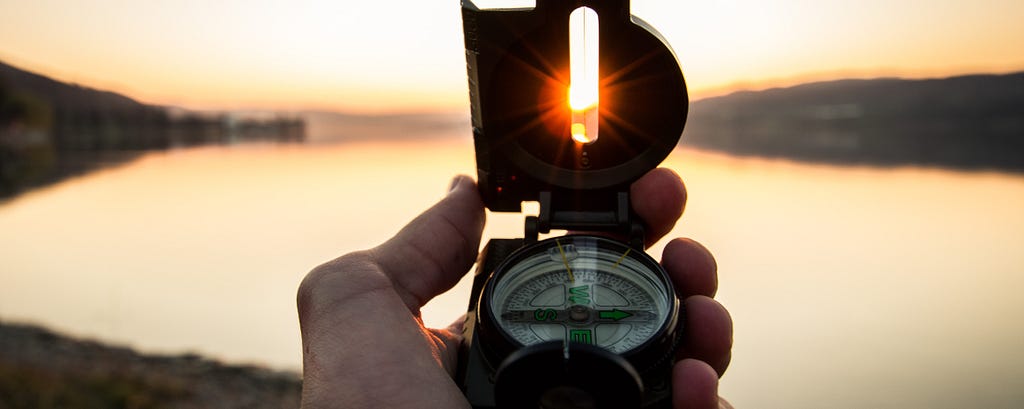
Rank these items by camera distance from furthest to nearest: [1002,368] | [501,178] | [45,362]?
[45,362] < [1002,368] < [501,178]

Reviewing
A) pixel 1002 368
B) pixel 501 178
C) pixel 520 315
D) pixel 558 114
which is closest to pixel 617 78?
pixel 558 114

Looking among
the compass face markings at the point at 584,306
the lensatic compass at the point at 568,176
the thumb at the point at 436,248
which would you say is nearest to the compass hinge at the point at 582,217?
the lensatic compass at the point at 568,176

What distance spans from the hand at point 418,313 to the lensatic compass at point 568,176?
67 millimetres

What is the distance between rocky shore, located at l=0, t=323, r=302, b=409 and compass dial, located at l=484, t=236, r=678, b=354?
391cm

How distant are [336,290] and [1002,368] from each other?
453 centimetres

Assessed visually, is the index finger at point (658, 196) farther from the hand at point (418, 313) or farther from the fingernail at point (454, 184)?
the fingernail at point (454, 184)

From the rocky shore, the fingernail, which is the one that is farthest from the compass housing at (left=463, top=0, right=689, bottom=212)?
the rocky shore

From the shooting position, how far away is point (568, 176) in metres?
1.79

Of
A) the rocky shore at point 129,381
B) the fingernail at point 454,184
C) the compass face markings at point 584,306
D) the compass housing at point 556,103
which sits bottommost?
the rocky shore at point 129,381

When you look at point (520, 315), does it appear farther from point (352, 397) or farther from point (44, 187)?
point (44, 187)

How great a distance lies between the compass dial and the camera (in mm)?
1506

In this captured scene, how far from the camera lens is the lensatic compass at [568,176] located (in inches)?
58.7

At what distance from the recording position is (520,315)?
156 centimetres

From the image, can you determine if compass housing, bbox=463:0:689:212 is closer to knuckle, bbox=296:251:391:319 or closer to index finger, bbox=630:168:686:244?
index finger, bbox=630:168:686:244
